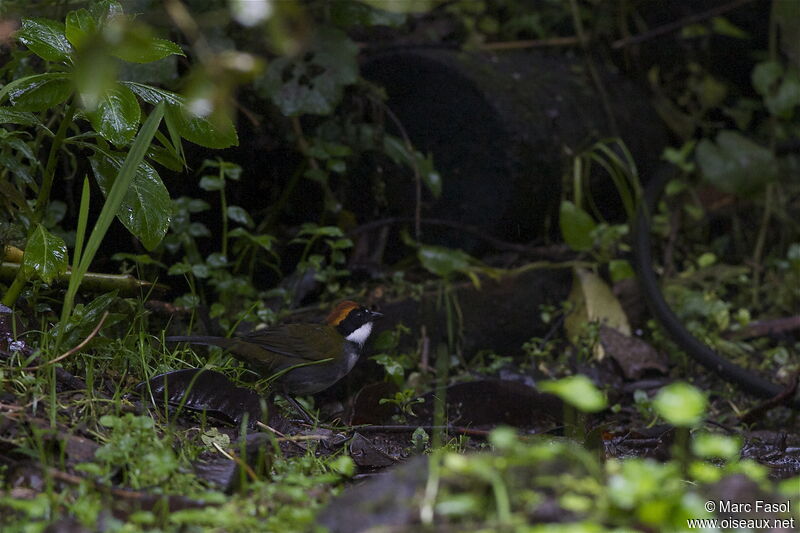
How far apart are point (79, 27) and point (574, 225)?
3217 millimetres

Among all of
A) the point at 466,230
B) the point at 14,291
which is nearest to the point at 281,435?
the point at 14,291

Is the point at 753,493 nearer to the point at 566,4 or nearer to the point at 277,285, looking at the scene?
the point at 277,285

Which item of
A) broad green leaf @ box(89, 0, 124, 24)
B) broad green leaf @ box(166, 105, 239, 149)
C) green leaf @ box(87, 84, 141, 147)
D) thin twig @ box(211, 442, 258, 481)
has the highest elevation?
broad green leaf @ box(89, 0, 124, 24)

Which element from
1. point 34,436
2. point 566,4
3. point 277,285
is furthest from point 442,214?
point 34,436

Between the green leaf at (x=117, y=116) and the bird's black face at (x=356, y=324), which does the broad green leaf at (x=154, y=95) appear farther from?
the bird's black face at (x=356, y=324)

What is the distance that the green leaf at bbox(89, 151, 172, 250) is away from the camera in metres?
3.03

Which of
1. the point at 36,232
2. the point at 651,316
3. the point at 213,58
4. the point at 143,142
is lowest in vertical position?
the point at 651,316

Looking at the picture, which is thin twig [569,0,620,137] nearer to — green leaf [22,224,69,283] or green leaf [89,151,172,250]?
green leaf [89,151,172,250]

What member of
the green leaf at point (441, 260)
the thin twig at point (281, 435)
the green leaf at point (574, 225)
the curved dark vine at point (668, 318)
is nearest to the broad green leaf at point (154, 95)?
the thin twig at point (281, 435)

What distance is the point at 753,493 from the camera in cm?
186

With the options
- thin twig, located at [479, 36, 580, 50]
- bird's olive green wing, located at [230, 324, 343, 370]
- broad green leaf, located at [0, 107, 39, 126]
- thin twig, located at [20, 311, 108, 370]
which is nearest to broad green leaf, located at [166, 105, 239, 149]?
broad green leaf, located at [0, 107, 39, 126]

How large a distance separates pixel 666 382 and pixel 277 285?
88.1 inches

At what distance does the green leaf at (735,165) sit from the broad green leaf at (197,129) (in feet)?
12.4

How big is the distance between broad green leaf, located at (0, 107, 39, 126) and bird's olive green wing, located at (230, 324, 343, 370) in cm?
115
